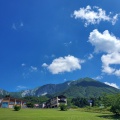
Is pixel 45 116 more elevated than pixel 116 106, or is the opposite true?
pixel 116 106

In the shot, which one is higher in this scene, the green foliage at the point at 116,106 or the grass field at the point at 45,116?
the green foliage at the point at 116,106

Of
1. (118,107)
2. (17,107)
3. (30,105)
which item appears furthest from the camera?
(30,105)

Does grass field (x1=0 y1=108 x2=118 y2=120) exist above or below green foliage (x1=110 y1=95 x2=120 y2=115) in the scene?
below

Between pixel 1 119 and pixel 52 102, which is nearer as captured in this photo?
pixel 1 119

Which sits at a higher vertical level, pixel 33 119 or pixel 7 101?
pixel 7 101

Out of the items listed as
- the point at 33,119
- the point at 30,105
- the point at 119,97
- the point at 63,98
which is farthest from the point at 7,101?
the point at 33,119

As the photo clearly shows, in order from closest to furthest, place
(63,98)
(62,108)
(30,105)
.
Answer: (62,108) → (30,105) → (63,98)

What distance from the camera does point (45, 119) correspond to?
167ft

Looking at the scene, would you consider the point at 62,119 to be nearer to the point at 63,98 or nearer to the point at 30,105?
the point at 30,105

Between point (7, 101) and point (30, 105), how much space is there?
16.0 meters

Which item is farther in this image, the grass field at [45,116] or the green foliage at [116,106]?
the green foliage at [116,106]

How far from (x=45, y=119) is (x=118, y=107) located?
1109 inches

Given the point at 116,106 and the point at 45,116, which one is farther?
the point at 116,106

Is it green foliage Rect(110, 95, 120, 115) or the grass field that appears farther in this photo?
green foliage Rect(110, 95, 120, 115)
